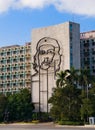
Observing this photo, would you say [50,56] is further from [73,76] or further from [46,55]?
[73,76]

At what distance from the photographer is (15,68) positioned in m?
150

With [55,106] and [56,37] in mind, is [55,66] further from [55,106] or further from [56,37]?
[55,106]

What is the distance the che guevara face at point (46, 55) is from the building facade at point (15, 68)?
12.8m

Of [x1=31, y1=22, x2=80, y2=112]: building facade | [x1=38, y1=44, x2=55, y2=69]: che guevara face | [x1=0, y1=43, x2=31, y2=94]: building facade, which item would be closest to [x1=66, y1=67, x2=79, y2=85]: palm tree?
[x1=31, y1=22, x2=80, y2=112]: building facade

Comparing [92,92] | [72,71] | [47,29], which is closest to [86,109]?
[92,92]

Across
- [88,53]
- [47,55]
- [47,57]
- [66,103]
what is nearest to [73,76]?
[66,103]

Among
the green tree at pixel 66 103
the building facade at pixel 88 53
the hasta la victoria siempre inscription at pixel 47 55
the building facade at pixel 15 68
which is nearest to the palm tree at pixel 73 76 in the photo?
the green tree at pixel 66 103

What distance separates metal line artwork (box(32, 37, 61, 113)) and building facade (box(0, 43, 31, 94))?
11.9 m

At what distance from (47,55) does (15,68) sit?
21891mm

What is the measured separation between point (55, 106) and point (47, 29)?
3985 centimetres

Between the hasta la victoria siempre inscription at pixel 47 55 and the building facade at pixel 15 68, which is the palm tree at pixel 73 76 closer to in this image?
the hasta la victoria siempre inscription at pixel 47 55

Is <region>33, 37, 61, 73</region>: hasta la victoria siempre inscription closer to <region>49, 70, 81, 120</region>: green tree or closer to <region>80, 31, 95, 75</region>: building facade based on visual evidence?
<region>80, 31, 95, 75</region>: building facade

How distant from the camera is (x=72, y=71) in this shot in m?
105

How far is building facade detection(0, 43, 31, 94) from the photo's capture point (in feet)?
482
